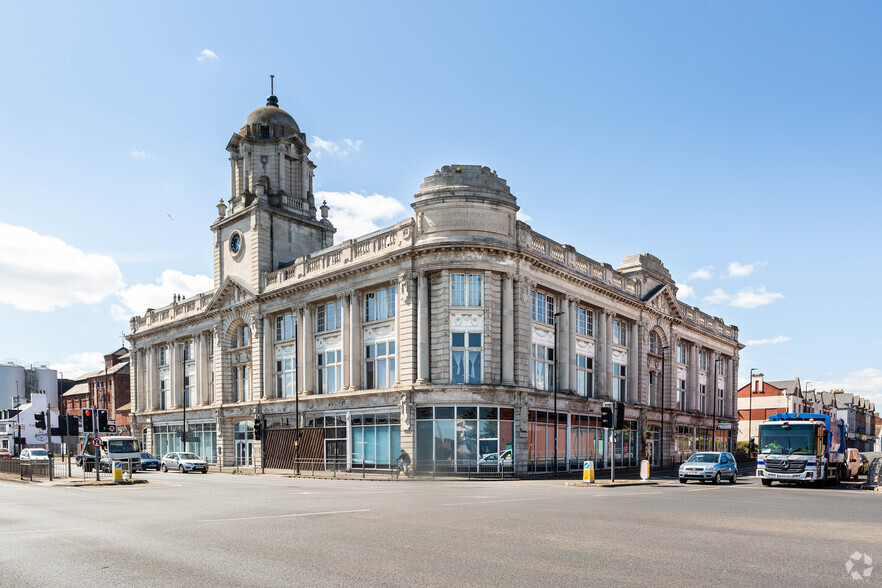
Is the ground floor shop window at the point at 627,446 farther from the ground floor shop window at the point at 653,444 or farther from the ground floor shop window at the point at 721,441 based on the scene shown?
the ground floor shop window at the point at 721,441

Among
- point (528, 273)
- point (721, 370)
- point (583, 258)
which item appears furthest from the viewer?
point (721, 370)

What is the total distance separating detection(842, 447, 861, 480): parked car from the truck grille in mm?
6289

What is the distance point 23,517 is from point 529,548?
1248 cm

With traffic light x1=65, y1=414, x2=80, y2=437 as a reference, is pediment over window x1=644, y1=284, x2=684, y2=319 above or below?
above

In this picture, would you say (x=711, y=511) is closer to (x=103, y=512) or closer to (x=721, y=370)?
(x=103, y=512)

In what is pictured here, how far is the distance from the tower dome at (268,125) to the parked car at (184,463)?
26031 millimetres

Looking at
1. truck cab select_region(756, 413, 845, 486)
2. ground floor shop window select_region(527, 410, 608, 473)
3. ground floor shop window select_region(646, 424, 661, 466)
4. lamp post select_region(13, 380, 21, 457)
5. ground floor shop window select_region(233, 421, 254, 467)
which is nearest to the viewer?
truck cab select_region(756, 413, 845, 486)

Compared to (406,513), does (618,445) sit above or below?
below

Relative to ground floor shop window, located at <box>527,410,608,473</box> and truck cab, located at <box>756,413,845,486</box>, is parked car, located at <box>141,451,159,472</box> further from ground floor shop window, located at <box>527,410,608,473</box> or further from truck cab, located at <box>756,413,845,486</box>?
truck cab, located at <box>756,413,845,486</box>

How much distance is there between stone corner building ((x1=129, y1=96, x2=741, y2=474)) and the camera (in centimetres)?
3994

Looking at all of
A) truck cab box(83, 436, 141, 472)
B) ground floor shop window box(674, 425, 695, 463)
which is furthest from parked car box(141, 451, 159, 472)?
ground floor shop window box(674, 425, 695, 463)

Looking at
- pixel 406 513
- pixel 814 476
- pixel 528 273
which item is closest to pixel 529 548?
pixel 406 513

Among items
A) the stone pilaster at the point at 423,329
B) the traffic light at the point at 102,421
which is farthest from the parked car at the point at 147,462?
the stone pilaster at the point at 423,329

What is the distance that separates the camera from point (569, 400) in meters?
45.6
